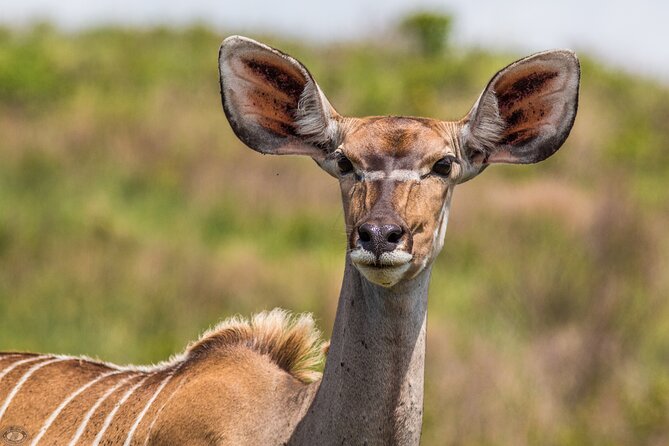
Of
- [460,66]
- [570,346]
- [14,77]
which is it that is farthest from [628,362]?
[14,77]

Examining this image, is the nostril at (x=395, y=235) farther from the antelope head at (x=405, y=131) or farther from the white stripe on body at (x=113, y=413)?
the white stripe on body at (x=113, y=413)

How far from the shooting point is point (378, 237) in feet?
12.6

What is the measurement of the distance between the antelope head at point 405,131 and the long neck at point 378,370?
0.15 meters

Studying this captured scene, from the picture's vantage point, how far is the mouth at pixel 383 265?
384cm

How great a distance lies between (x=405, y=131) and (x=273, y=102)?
1.72 feet

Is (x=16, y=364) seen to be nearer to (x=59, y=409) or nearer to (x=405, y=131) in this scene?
(x=59, y=409)

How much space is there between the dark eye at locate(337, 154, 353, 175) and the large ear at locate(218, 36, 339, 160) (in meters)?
0.19

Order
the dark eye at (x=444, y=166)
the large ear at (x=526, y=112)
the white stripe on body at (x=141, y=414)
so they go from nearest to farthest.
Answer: the dark eye at (x=444, y=166) < the large ear at (x=526, y=112) < the white stripe on body at (x=141, y=414)

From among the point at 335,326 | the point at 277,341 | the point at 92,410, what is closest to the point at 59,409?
the point at 92,410

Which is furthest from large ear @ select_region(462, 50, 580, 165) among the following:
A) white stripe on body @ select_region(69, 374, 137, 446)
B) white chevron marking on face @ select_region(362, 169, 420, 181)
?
white stripe on body @ select_region(69, 374, 137, 446)

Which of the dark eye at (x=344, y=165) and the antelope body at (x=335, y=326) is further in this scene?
the dark eye at (x=344, y=165)

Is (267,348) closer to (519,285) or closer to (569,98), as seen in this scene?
(569,98)

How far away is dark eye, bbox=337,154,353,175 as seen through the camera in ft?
14.0

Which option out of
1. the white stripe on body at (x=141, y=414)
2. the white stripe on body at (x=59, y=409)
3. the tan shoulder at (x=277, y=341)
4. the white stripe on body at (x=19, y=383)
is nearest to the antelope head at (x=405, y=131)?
the tan shoulder at (x=277, y=341)
